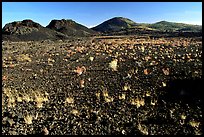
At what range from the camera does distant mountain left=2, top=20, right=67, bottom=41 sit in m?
70.2

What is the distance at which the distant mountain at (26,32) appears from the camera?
7019 centimetres

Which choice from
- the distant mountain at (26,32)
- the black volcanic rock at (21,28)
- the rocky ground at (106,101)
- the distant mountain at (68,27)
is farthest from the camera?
the distant mountain at (68,27)

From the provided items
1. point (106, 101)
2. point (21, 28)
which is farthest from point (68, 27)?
point (106, 101)

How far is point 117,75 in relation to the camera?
19.7 m

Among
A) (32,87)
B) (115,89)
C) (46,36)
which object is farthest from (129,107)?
(46,36)

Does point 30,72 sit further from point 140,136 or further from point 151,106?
point 140,136

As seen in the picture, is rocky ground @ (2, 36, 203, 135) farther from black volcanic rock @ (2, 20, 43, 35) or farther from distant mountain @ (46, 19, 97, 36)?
distant mountain @ (46, 19, 97, 36)

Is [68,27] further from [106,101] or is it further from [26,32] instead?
[106,101]

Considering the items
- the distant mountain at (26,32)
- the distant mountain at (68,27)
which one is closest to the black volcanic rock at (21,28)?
the distant mountain at (26,32)

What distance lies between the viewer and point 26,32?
2906 inches

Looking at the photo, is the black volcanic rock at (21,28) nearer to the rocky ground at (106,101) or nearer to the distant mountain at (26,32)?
the distant mountain at (26,32)

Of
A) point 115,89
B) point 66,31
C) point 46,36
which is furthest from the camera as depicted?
point 66,31

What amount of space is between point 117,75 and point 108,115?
27.4 feet

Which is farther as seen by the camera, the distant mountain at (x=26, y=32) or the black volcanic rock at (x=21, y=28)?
the black volcanic rock at (x=21, y=28)
